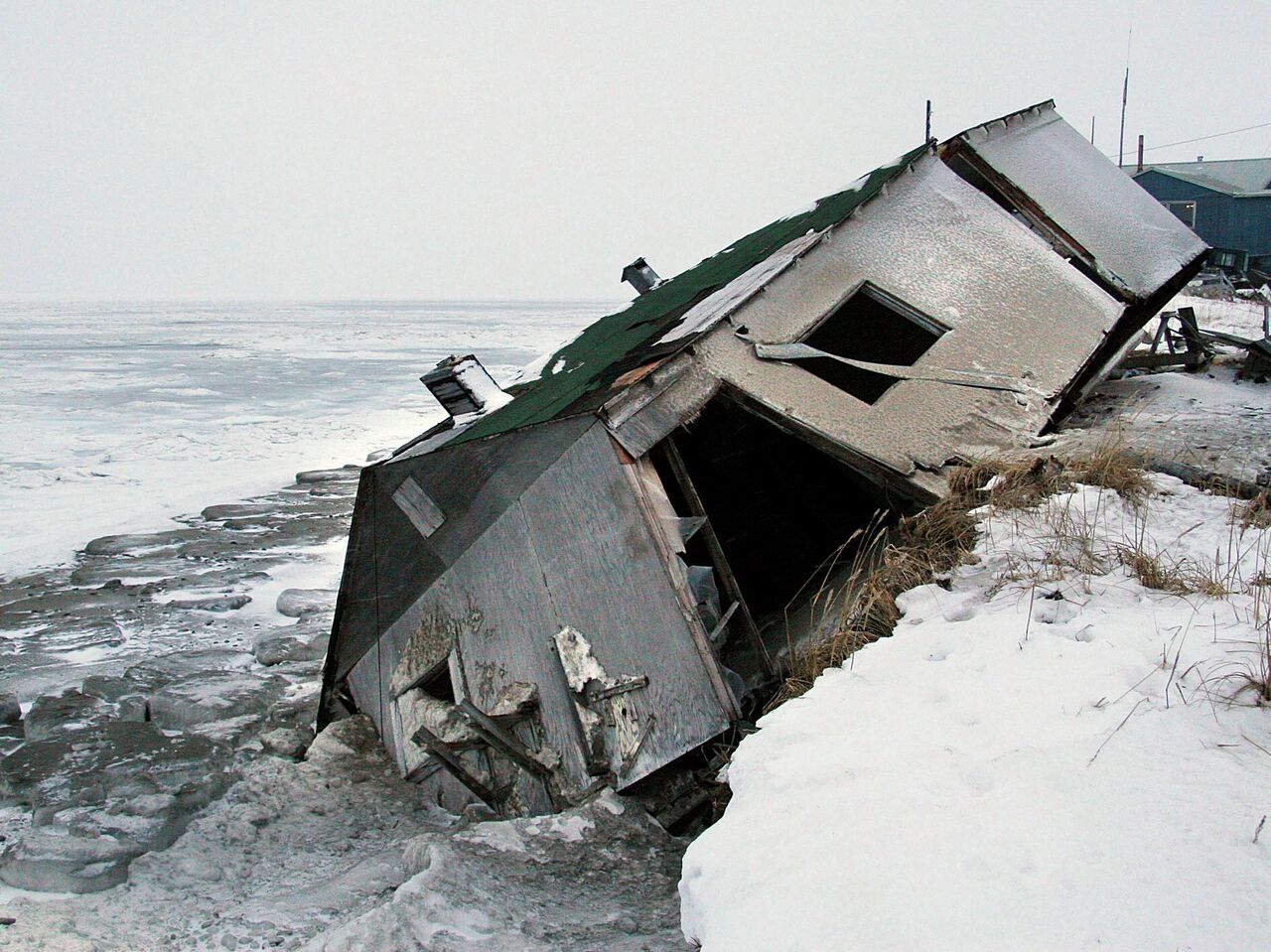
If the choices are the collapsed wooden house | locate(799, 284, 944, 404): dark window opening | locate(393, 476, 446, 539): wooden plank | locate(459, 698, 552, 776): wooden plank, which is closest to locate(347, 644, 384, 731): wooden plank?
the collapsed wooden house

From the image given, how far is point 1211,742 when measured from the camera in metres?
2.53

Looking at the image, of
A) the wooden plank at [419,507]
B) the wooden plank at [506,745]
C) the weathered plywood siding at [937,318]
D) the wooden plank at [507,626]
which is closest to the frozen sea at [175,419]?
the wooden plank at [419,507]

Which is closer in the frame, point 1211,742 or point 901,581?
point 1211,742

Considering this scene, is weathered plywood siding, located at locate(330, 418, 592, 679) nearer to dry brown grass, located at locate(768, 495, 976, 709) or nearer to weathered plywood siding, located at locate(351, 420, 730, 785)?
weathered plywood siding, located at locate(351, 420, 730, 785)

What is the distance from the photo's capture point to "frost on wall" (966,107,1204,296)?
6250 millimetres

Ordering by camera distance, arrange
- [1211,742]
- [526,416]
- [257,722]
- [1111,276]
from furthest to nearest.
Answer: [1111,276] → [257,722] → [526,416] → [1211,742]

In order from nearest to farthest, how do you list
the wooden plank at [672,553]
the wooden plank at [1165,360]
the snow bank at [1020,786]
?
the snow bank at [1020,786], the wooden plank at [672,553], the wooden plank at [1165,360]

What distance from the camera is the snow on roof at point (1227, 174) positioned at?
113 feet

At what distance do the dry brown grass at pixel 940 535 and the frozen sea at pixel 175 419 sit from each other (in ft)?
25.6

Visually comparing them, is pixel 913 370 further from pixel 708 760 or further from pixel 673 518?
pixel 708 760

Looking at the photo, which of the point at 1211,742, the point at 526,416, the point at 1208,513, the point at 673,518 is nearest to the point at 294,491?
the point at 526,416

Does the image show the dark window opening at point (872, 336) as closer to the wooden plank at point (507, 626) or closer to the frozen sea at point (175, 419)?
the wooden plank at point (507, 626)

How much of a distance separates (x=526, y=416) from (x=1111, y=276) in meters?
3.83

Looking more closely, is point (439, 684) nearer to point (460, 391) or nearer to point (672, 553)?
point (672, 553)
